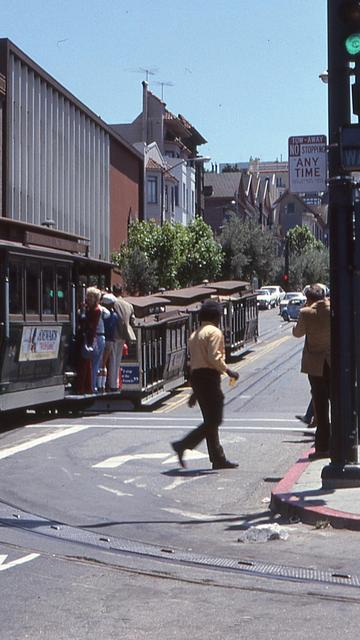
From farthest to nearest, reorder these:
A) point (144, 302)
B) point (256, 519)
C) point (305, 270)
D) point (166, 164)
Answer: point (305, 270) < point (166, 164) < point (144, 302) < point (256, 519)

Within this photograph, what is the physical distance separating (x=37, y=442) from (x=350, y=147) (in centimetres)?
672

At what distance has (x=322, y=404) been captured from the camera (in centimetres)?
1242

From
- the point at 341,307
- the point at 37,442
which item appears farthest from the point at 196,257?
the point at 341,307

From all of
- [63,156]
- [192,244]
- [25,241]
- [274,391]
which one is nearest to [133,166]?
[192,244]

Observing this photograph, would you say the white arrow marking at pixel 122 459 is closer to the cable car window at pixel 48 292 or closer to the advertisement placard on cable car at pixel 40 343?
the advertisement placard on cable car at pixel 40 343

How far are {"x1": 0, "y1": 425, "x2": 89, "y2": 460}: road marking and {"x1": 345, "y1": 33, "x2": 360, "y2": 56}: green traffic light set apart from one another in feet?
21.2

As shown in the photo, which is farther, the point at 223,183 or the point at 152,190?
the point at 223,183

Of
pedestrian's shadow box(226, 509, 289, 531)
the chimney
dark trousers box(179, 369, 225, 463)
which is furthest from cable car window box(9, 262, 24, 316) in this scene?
the chimney

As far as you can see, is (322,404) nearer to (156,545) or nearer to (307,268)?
(156,545)

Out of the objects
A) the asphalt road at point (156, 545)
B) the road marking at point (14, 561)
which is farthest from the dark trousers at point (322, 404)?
the road marking at point (14, 561)

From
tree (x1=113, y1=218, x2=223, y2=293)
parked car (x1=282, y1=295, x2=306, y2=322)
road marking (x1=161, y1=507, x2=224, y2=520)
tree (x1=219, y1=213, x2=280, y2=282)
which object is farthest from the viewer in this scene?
tree (x1=219, y1=213, x2=280, y2=282)

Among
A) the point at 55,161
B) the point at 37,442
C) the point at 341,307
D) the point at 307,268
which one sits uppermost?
the point at 55,161

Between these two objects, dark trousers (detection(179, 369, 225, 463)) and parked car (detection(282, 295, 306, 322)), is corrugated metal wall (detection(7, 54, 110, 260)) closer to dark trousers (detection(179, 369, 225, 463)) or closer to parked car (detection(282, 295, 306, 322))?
parked car (detection(282, 295, 306, 322))

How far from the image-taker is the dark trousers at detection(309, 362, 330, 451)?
12375mm
